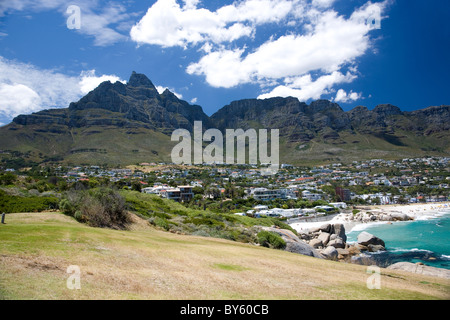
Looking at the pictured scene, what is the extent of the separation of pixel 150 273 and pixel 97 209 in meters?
11.2

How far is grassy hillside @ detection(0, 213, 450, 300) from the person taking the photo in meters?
7.56

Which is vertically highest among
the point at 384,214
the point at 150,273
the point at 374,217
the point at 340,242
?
the point at 150,273

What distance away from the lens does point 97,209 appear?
19.1 m

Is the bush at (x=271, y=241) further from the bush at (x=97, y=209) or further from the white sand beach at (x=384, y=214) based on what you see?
the white sand beach at (x=384, y=214)

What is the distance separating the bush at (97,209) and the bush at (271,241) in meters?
10.7

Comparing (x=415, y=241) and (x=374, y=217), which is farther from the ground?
(x=415, y=241)

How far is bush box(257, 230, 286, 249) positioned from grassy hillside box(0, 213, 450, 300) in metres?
8.22

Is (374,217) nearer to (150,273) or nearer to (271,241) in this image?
(271,241)

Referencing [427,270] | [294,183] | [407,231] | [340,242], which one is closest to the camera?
[427,270]

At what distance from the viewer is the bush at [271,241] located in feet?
75.2

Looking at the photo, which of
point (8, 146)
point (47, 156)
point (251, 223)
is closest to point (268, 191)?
point (251, 223)

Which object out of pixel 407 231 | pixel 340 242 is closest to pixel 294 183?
pixel 407 231

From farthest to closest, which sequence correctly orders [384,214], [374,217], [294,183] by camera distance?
[294,183] → [384,214] → [374,217]

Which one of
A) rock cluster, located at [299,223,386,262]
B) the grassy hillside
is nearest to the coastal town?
rock cluster, located at [299,223,386,262]
